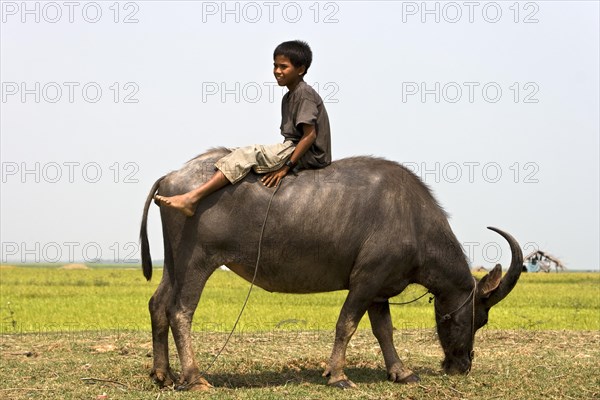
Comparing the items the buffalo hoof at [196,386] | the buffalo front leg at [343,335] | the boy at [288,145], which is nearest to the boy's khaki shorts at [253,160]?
the boy at [288,145]

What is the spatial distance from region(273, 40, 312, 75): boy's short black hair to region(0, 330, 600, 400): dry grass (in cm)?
230

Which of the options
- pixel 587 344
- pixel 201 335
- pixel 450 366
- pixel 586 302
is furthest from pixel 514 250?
pixel 586 302

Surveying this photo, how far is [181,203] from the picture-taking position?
579 centimetres

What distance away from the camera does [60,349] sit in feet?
26.1

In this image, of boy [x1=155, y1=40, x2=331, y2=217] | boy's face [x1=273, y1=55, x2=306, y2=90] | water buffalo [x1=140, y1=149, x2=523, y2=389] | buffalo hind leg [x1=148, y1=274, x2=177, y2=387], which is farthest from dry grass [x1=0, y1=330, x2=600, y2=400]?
boy's face [x1=273, y1=55, x2=306, y2=90]

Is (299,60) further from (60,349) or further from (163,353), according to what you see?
(60,349)

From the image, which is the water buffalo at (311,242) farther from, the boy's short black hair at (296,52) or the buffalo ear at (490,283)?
the boy's short black hair at (296,52)

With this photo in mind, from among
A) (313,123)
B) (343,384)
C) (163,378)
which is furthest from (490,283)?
(163,378)

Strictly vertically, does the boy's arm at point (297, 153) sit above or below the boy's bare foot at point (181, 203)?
above

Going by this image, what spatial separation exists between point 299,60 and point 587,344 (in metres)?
4.84

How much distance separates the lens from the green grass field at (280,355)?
5.89 m

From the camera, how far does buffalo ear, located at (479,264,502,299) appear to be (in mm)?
6438

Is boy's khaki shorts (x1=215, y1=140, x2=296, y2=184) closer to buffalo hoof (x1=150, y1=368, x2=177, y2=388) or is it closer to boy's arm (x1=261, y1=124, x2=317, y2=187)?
boy's arm (x1=261, y1=124, x2=317, y2=187)

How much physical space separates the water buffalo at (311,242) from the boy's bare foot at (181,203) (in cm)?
9
